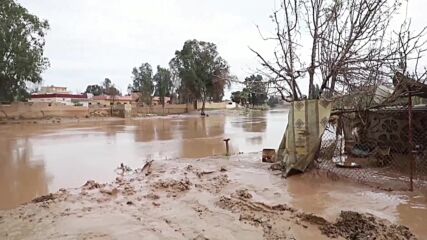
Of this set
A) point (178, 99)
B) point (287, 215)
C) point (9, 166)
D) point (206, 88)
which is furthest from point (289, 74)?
point (178, 99)

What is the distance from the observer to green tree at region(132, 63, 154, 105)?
248 feet

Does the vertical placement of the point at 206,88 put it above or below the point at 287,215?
above

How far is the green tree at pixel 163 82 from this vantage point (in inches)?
2972

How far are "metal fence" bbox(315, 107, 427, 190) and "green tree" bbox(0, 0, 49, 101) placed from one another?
111ft

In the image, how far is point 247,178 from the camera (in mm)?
8664

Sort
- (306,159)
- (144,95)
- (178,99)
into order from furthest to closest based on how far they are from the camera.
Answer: (178,99) → (144,95) → (306,159)

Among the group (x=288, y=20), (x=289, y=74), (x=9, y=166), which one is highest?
(x=288, y=20)

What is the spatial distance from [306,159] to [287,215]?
9.79 feet

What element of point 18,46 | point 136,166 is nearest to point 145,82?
point 18,46

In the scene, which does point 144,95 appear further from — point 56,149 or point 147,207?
point 147,207

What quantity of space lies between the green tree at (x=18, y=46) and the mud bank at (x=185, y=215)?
33.2 m

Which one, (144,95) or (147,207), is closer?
(147,207)

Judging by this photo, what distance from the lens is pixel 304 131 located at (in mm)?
8461

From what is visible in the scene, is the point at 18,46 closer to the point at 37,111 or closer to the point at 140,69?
the point at 37,111
